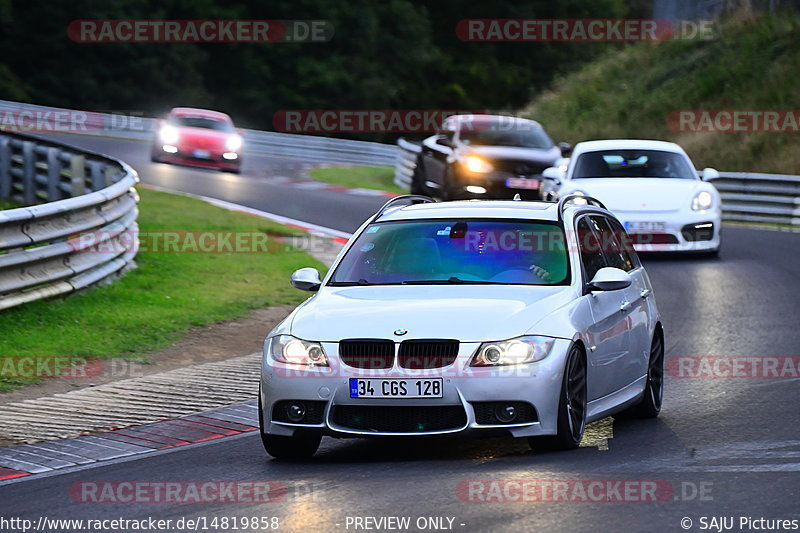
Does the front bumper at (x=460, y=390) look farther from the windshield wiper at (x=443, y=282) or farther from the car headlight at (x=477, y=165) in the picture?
the car headlight at (x=477, y=165)

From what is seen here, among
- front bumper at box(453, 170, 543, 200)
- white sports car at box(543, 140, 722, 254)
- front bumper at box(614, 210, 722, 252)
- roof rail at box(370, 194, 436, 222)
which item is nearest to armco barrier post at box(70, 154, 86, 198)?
white sports car at box(543, 140, 722, 254)

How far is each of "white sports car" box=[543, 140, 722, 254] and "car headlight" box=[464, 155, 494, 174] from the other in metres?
3.85

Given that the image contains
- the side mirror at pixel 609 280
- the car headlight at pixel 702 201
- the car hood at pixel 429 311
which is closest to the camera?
the car hood at pixel 429 311

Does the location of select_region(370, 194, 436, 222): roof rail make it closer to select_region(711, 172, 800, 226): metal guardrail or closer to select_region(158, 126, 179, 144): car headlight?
select_region(711, 172, 800, 226): metal guardrail

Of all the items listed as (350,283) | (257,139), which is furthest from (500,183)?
(257,139)

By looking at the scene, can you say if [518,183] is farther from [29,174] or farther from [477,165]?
[29,174]

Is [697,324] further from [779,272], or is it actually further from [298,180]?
[298,180]

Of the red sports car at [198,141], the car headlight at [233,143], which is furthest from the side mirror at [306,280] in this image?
the car headlight at [233,143]

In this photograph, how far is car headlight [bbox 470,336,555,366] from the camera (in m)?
8.33

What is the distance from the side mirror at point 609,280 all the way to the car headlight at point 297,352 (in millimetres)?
1805

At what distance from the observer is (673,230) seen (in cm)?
2028

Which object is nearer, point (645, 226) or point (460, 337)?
point (460, 337)

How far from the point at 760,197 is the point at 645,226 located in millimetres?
9363

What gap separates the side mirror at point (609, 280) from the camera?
30.2 ft
